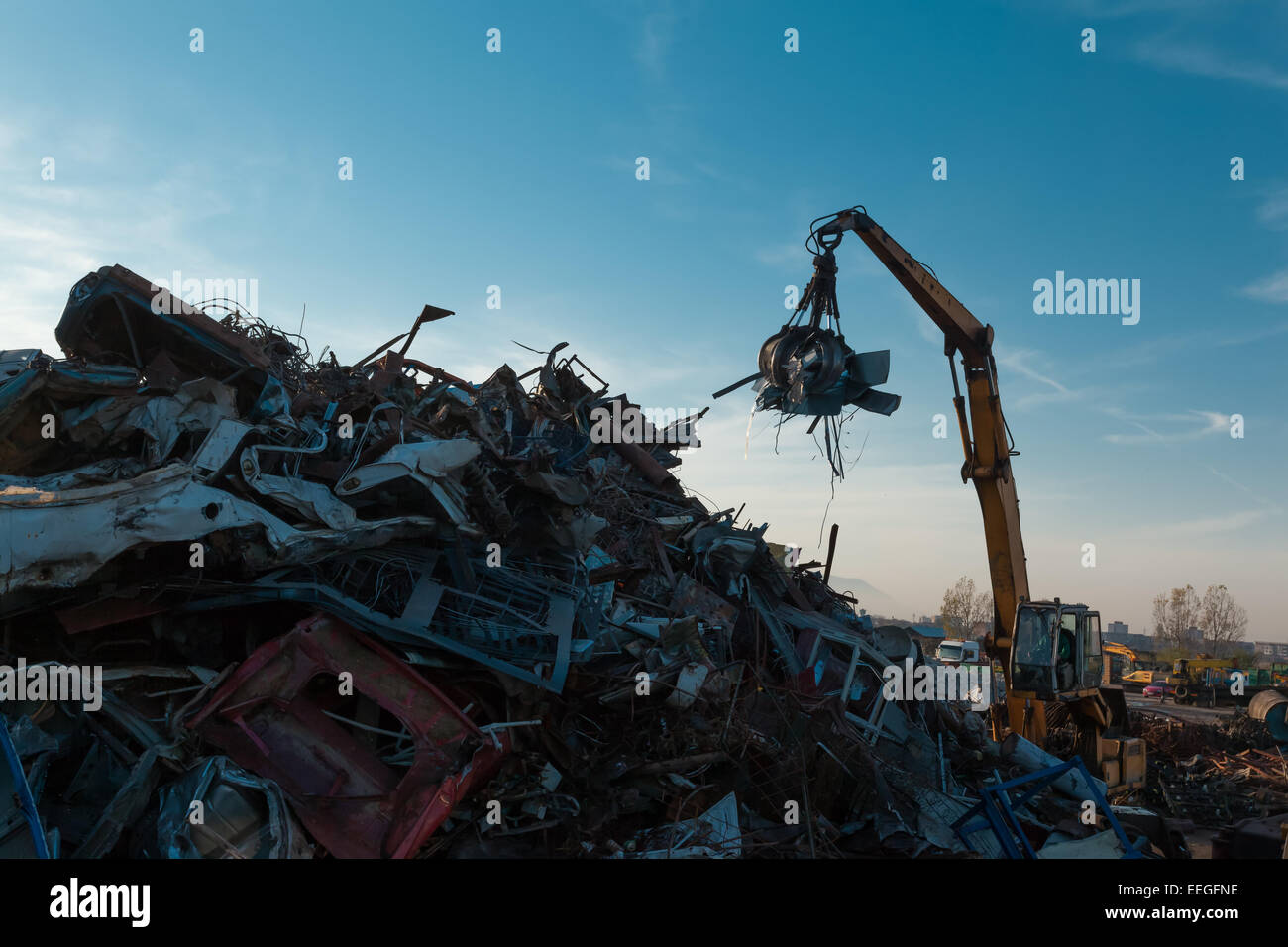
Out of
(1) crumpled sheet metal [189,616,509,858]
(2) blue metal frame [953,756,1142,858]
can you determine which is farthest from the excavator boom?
(1) crumpled sheet metal [189,616,509,858]

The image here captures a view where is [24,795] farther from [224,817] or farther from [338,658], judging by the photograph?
[338,658]

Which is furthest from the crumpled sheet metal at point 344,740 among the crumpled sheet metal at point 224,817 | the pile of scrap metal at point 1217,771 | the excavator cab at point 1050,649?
the pile of scrap metal at point 1217,771

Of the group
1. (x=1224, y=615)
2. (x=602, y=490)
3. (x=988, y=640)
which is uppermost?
(x=602, y=490)

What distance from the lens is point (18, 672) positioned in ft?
17.9

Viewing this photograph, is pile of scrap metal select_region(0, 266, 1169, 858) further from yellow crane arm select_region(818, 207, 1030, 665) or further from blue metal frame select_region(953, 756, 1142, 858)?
yellow crane arm select_region(818, 207, 1030, 665)

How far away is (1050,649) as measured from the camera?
31.2ft

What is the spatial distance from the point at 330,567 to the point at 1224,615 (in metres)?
67.6

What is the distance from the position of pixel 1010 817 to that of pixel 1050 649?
334 centimetres

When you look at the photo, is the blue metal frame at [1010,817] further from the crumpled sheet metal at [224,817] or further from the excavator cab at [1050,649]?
the crumpled sheet metal at [224,817]

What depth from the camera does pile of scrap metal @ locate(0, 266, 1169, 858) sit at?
5.51m

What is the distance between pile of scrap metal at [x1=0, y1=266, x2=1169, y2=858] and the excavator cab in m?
1.16

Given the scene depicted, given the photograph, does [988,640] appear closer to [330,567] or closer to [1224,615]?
[330,567]
